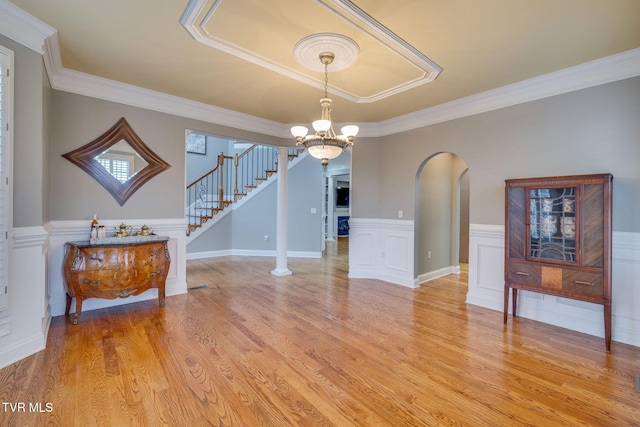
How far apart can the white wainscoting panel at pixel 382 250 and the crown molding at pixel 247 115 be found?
1572 millimetres

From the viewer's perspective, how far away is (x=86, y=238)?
11.1 feet

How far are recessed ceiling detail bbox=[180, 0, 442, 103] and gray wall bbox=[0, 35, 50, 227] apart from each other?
4.31 ft

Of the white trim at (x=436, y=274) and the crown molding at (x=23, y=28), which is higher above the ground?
the crown molding at (x=23, y=28)

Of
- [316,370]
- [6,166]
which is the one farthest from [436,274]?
[6,166]

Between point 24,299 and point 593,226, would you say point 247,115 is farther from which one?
point 593,226

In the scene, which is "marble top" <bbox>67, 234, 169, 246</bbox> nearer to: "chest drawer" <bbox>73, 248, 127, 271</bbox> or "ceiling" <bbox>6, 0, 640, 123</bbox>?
"chest drawer" <bbox>73, 248, 127, 271</bbox>

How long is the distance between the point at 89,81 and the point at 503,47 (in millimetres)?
4345

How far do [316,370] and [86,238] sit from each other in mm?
3075

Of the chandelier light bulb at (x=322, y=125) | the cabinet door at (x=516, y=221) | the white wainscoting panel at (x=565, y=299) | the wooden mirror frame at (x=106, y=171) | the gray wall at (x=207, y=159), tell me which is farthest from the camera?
the gray wall at (x=207, y=159)

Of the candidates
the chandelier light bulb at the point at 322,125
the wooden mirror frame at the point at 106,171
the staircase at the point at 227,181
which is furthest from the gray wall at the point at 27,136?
the staircase at the point at 227,181

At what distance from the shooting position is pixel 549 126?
322cm

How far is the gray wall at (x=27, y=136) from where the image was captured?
229 cm

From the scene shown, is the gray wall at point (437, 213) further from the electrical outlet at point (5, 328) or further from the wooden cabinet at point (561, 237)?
the electrical outlet at point (5, 328)

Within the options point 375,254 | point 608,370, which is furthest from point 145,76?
point 608,370
